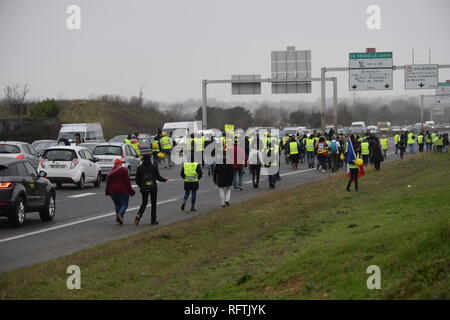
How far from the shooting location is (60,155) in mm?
29562

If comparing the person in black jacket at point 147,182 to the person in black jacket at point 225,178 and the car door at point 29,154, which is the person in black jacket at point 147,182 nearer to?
the person in black jacket at point 225,178

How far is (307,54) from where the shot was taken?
1972 inches

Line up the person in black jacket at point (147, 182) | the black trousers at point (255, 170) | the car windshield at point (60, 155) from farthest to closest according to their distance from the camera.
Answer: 1. the black trousers at point (255, 170)
2. the car windshield at point (60, 155)
3. the person in black jacket at point (147, 182)

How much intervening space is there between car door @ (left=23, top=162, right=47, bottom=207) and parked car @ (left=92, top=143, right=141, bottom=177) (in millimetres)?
13638

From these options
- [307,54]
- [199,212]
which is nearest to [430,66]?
[307,54]

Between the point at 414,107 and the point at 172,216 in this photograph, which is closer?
the point at 172,216

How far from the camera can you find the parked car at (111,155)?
33875mm

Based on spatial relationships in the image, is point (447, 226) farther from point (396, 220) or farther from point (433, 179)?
point (433, 179)

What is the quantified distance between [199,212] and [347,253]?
1092cm

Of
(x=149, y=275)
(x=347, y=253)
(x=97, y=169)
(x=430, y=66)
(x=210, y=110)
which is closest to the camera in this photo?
(x=347, y=253)

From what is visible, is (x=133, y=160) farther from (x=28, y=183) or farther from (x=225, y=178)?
(x=28, y=183)

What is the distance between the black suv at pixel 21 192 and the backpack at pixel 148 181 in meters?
2.57

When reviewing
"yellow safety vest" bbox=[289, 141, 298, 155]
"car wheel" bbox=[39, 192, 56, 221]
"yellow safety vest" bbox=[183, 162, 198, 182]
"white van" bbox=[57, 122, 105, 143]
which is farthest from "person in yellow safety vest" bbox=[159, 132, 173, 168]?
"car wheel" bbox=[39, 192, 56, 221]

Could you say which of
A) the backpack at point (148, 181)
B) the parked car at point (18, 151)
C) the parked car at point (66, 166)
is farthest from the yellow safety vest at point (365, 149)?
the backpack at point (148, 181)
